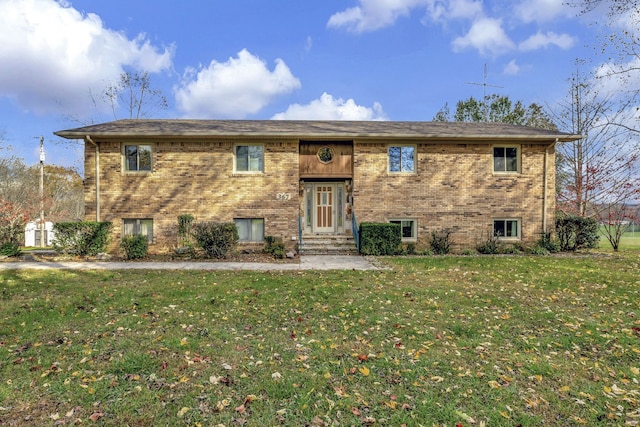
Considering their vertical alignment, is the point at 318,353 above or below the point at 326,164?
below

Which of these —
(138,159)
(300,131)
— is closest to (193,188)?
(138,159)

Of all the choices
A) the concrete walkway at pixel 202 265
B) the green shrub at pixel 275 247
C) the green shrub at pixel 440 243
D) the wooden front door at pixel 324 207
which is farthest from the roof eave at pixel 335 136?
the concrete walkway at pixel 202 265

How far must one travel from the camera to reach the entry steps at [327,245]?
1246cm

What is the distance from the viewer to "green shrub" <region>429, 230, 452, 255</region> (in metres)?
12.8

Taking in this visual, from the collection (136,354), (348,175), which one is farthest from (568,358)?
(348,175)

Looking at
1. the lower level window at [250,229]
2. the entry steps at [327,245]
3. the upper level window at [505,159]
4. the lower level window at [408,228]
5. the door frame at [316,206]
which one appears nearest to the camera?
the entry steps at [327,245]

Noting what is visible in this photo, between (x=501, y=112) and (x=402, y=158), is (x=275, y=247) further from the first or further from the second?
(x=501, y=112)

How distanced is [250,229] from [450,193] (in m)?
8.11

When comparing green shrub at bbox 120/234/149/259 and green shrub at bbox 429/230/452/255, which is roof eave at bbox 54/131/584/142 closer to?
green shrub at bbox 429/230/452/255

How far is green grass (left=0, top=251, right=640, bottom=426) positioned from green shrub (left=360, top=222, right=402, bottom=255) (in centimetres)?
470

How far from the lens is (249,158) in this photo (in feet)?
42.8

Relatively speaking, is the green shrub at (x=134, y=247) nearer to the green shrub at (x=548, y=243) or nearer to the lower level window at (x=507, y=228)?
the lower level window at (x=507, y=228)

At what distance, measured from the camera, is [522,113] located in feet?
82.4

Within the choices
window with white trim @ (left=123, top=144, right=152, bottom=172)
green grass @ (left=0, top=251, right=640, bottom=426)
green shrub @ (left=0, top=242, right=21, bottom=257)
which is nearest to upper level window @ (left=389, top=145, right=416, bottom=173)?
green grass @ (left=0, top=251, right=640, bottom=426)
